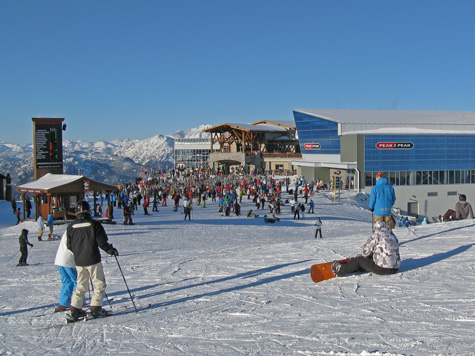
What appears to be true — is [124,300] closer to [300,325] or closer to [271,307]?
[271,307]

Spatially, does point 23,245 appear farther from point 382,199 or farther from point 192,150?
point 192,150

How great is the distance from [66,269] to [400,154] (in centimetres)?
3860

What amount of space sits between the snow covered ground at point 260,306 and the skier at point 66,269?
235mm

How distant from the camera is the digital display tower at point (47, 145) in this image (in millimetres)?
22812

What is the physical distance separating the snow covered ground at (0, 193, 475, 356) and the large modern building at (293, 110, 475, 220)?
29.3 metres

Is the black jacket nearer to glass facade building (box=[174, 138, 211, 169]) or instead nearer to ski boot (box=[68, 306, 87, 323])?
ski boot (box=[68, 306, 87, 323])

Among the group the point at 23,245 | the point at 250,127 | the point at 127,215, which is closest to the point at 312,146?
the point at 250,127

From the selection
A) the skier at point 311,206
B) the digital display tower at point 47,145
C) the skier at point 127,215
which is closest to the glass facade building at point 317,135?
the skier at point 311,206

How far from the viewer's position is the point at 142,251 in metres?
13.0

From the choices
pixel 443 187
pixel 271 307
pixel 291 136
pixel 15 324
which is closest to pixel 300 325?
pixel 271 307

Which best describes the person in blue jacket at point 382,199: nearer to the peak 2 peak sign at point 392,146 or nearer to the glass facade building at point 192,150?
the peak 2 peak sign at point 392,146

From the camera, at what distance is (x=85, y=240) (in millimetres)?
5629

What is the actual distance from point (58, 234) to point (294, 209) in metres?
11.4

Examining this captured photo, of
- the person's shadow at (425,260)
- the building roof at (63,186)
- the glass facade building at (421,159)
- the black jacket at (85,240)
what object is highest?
the glass facade building at (421,159)
